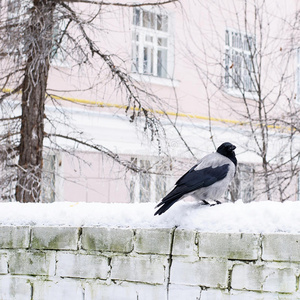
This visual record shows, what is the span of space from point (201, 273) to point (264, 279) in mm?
377

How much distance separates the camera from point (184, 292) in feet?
13.3

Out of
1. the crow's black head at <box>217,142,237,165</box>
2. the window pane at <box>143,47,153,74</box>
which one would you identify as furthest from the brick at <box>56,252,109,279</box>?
the window pane at <box>143,47,153,74</box>

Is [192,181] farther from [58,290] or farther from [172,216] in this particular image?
[58,290]

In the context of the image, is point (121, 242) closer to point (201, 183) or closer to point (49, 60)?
point (201, 183)

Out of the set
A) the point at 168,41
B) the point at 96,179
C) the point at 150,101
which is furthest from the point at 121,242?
the point at 168,41

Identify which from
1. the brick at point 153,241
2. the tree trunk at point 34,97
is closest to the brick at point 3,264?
the brick at point 153,241

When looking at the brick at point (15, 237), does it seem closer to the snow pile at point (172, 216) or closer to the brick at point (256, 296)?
the snow pile at point (172, 216)

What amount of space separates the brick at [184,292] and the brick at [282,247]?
0.48m

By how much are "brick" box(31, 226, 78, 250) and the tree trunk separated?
2.28 m

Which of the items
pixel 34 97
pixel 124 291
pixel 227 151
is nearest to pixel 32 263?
pixel 124 291

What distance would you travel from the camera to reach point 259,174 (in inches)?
351

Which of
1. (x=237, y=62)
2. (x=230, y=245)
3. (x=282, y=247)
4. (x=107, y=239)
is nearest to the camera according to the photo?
(x=282, y=247)

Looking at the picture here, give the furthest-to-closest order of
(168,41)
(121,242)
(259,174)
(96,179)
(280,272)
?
(168,41) < (96,179) < (259,174) < (121,242) < (280,272)

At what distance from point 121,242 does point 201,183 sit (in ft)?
2.13
